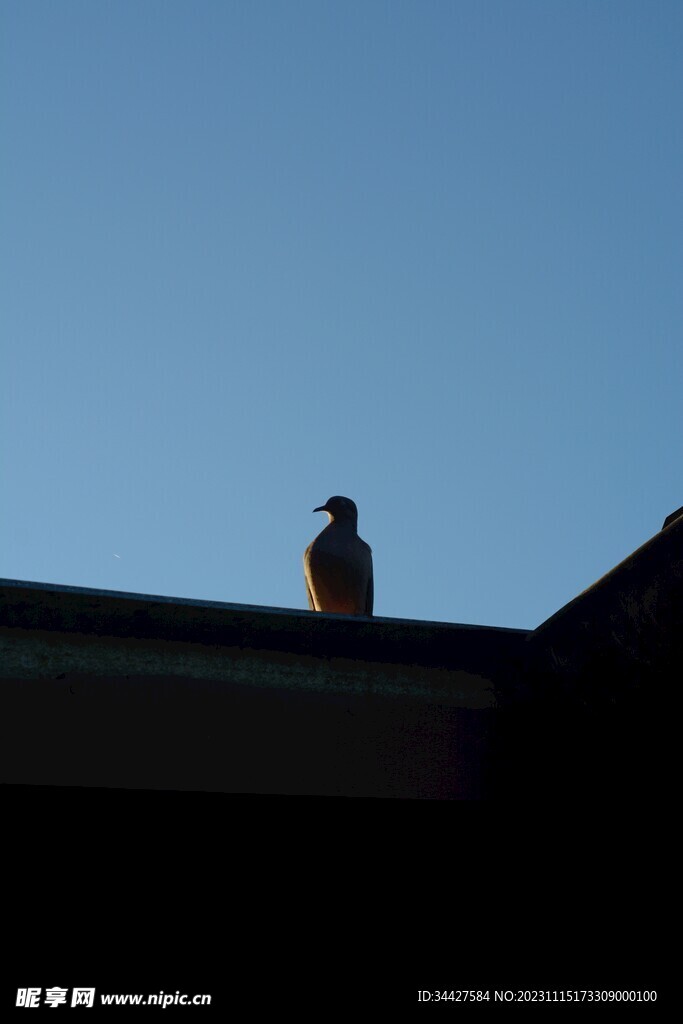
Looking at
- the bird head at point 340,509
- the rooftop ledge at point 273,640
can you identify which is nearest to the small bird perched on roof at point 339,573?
the bird head at point 340,509

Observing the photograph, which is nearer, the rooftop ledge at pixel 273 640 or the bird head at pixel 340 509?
the rooftop ledge at pixel 273 640

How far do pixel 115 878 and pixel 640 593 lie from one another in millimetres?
1973

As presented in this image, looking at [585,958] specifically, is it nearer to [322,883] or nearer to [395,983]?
[395,983]

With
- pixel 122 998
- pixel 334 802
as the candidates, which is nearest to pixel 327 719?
pixel 334 802

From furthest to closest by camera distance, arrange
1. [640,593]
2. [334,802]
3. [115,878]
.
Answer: [334,802], [115,878], [640,593]

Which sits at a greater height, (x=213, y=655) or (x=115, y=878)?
(x=213, y=655)

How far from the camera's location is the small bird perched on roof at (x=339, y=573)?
5.72m

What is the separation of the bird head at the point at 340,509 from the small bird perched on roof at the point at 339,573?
0.91ft

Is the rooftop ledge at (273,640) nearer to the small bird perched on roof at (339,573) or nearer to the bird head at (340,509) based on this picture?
the small bird perched on roof at (339,573)

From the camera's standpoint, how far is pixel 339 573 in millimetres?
5727

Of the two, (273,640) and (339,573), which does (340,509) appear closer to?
(339,573)

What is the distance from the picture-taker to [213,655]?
351 cm

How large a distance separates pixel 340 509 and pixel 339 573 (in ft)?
2.46

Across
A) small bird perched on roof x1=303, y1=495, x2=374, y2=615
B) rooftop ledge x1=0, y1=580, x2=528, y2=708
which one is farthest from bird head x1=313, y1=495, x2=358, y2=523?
rooftop ledge x1=0, y1=580, x2=528, y2=708
